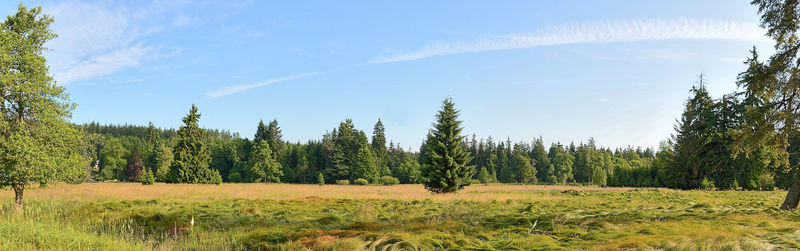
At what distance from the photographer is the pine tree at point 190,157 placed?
4434 cm

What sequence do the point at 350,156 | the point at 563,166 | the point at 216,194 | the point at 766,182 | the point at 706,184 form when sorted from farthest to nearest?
1. the point at 563,166
2. the point at 350,156
3. the point at 766,182
4. the point at 706,184
5. the point at 216,194

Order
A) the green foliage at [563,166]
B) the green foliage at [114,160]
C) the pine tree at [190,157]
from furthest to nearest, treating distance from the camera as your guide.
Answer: the green foliage at [563,166], the green foliage at [114,160], the pine tree at [190,157]

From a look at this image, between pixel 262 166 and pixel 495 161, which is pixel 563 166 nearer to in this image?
pixel 495 161

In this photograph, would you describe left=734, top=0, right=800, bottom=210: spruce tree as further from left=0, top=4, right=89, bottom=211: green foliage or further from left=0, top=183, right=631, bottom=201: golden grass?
left=0, top=4, right=89, bottom=211: green foliage

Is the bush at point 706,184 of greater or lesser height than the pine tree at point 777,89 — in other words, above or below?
below

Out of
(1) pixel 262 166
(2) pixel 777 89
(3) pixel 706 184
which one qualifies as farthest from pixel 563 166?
(2) pixel 777 89

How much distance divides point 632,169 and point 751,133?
43399 millimetres

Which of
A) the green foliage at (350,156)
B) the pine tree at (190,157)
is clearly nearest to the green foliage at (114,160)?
the green foliage at (350,156)

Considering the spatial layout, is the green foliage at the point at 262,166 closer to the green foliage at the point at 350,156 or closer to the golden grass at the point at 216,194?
Result: the green foliage at the point at 350,156

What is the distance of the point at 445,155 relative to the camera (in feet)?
87.9

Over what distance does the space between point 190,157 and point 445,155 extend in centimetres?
3252

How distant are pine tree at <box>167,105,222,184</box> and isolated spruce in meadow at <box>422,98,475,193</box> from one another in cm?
3072

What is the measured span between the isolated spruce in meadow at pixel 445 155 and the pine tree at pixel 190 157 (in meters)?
30.7

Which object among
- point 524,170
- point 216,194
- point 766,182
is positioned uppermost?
point 524,170
